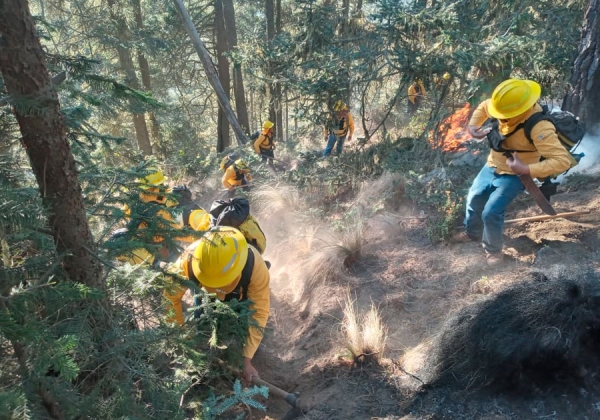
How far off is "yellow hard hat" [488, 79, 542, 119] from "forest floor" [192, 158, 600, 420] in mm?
1465

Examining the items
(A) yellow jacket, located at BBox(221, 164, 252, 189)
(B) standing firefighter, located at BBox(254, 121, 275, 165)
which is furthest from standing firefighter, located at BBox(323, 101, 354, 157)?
(A) yellow jacket, located at BBox(221, 164, 252, 189)

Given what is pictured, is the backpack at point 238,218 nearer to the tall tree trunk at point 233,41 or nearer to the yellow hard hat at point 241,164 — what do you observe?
the yellow hard hat at point 241,164

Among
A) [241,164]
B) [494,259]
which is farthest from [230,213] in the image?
[241,164]

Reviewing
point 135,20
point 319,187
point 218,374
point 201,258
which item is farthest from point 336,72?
point 135,20

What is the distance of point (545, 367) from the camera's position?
270 centimetres

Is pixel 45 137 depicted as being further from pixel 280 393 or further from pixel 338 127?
pixel 338 127

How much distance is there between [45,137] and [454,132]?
721 centimetres

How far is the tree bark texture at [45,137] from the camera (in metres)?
2.00

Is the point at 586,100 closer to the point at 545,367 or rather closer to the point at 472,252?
the point at 472,252

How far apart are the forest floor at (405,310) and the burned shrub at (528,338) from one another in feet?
0.38

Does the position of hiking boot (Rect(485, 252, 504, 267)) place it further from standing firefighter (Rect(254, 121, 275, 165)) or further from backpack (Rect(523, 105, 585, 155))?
standing firefighter (Rect(254, 121, 275, 165))

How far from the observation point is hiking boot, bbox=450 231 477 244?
16.2 feet

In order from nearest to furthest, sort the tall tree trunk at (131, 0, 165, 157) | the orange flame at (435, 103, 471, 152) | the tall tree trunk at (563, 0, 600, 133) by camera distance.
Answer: the tall tree trunk at (563, 0, 600, 133)
the orange flame at (435, 103, 471, 152)
the tall tree trunk at (131, 0, 165, 157)

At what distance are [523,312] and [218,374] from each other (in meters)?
2.28
